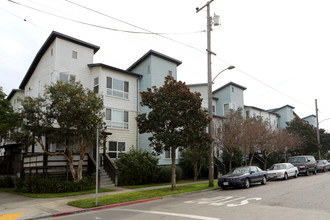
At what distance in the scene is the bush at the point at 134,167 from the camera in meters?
19.4

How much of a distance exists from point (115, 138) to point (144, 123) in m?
7.73

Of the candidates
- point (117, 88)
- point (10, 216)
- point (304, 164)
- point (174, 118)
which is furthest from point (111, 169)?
point (304, 164)

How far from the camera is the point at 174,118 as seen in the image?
15.3 metres

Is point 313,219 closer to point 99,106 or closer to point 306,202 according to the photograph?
point 306,202

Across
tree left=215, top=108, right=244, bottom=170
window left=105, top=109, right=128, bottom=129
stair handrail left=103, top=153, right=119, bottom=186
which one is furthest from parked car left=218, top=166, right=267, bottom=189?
window left=105, top=109, right=128, bottom=129

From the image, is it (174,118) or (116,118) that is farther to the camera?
(116,118)

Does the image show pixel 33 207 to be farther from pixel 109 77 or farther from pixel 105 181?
pixel 109 77

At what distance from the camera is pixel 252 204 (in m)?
10.6

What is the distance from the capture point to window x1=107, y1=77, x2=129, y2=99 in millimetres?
23625

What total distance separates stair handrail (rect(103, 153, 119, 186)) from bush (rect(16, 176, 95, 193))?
103 inches

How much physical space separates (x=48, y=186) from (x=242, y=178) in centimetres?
1151

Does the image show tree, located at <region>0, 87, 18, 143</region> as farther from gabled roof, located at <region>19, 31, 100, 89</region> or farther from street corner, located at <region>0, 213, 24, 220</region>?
street corner, located at <region>0, 213, 24, 220</region>

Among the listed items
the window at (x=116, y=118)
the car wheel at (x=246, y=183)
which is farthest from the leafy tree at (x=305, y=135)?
the window at (x=116, y=118)

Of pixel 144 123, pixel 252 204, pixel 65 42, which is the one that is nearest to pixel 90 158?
pixel 144 123
